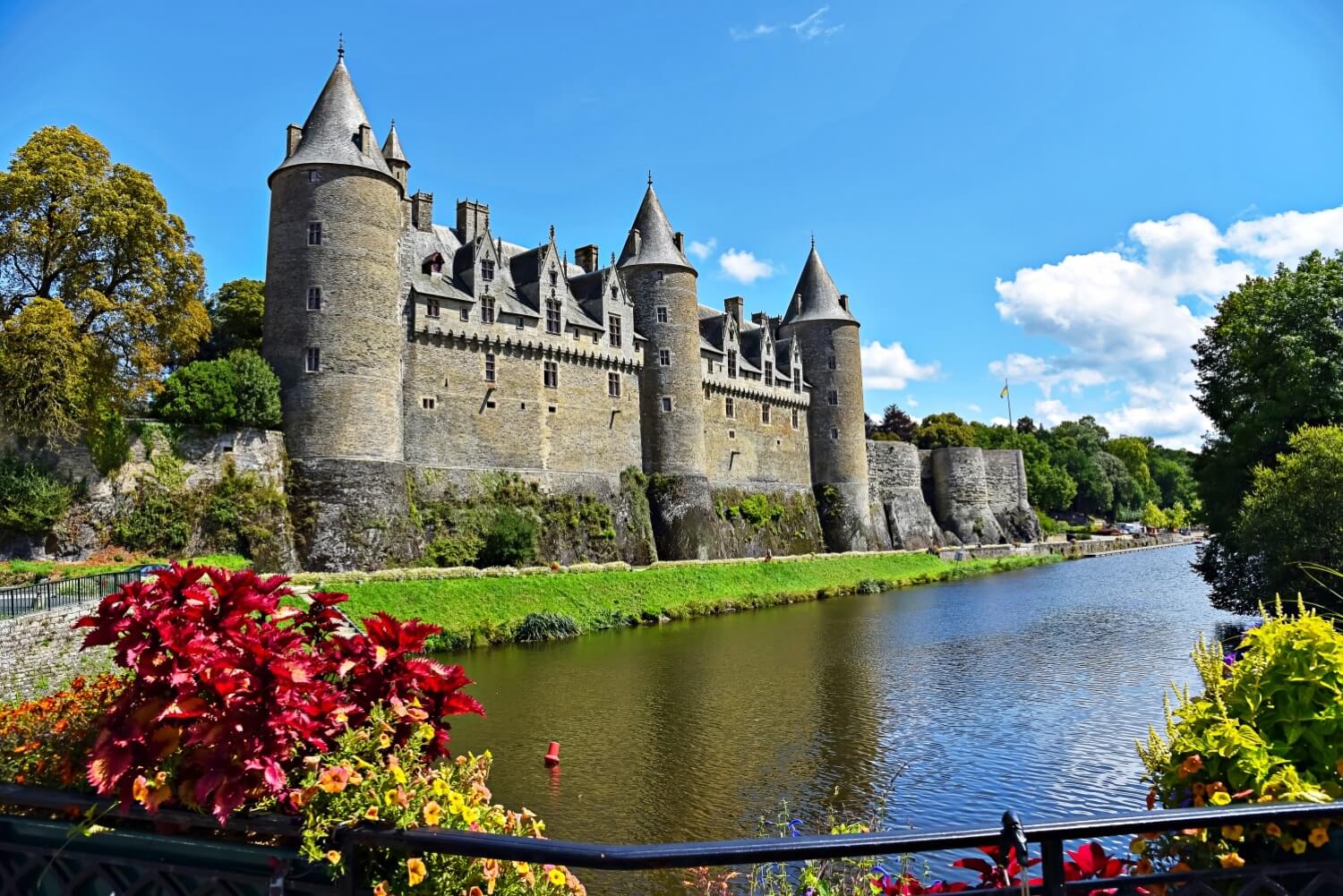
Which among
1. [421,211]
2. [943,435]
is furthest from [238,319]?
[943,435]

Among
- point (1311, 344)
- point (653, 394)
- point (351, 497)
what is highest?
point (653, 394)

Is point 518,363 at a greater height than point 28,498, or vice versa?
point 518,363

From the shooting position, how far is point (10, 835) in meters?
3.50

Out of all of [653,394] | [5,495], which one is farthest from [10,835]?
[653,394]

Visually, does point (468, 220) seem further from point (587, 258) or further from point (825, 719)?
point (825, 719)

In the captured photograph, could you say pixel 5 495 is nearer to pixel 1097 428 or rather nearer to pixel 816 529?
pixel 816 529

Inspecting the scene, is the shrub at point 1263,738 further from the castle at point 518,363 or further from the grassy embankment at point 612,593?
the castle at point 518,363

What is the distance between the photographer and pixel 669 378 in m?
48.3

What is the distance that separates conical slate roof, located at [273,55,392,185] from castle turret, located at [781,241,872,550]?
110ft

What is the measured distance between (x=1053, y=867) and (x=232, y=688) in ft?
9.56

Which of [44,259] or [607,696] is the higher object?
[44,259]

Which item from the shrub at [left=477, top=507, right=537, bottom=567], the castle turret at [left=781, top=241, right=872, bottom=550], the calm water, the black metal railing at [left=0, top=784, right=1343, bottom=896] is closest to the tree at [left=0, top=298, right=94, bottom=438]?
the calm water

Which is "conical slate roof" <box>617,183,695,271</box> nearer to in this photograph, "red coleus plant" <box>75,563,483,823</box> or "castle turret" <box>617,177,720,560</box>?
"castle turret" <box>617,177,720,560</box>

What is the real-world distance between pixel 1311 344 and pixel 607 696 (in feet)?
72.6
